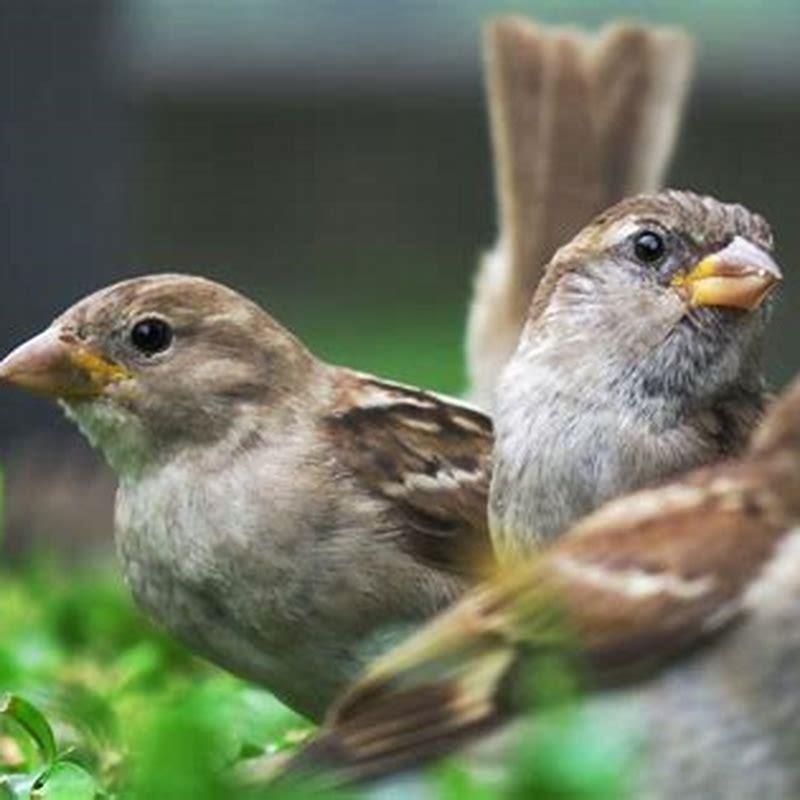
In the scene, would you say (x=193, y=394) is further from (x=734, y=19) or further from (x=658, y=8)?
(x=734, y=19)

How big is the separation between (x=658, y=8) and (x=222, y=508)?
11251mm

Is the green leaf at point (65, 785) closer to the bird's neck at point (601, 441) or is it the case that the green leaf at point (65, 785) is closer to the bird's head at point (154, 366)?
the bird's neck at point (601, 441)

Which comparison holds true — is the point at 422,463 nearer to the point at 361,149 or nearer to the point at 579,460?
the point at 579,460

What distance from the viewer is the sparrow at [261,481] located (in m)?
5.59

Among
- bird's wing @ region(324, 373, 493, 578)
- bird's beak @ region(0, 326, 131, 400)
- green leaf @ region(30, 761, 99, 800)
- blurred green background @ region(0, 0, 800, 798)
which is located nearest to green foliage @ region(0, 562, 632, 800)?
green leaf @ region(30, 761, 99, 800)

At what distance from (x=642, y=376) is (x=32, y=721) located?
1.08 meters

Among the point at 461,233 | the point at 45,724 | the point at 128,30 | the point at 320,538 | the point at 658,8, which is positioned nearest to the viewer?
the point at 45,724

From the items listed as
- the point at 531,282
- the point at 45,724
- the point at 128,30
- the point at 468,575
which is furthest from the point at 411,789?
the point at 128,30

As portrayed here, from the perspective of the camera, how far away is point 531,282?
24.0 ft

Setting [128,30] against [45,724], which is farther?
[128,30]

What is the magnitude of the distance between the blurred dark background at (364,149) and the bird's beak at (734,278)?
9.47m

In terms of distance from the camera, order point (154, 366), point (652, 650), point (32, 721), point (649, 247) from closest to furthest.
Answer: point (652, 650) < point (32, 721) < point (649, 247) < point (154, 366)

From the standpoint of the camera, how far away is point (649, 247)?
18.0ft

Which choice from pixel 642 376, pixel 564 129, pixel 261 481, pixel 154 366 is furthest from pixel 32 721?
pixel 564 129
